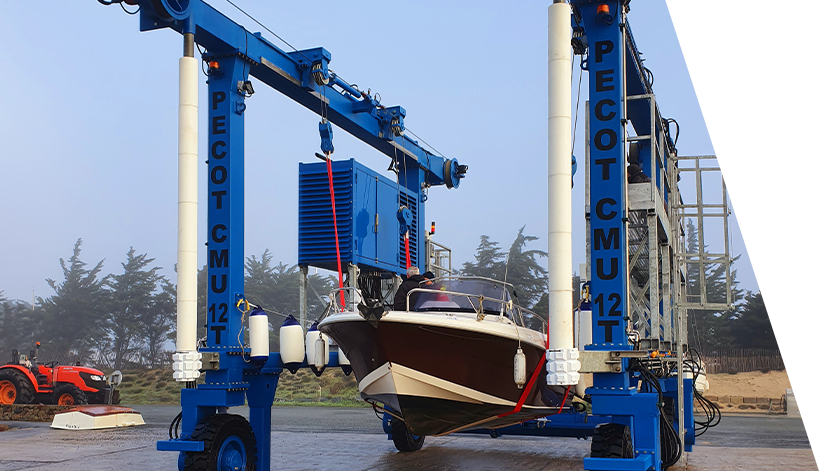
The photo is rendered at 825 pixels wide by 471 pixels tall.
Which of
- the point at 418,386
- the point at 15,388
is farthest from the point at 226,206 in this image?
the point at 15,388

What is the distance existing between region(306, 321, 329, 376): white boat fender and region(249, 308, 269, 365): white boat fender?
56 cm

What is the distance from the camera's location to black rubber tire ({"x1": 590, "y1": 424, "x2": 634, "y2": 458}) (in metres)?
6.68

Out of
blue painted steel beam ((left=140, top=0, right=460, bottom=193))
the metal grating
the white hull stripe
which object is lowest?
the white hull stripe

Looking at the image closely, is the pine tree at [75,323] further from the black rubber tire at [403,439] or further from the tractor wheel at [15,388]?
the black rubber tire at [403,439]

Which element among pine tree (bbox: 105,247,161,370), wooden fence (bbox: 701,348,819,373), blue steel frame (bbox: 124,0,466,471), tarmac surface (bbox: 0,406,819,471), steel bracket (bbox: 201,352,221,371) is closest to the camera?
blue steel frame (bbox: 124,0,466,471)

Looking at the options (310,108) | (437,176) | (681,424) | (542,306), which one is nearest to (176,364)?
(310,108)

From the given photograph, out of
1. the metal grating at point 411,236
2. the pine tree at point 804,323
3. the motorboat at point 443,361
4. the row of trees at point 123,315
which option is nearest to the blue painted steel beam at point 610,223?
the motorboat at point 443,361

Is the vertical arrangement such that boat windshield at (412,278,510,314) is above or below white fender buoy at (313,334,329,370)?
above

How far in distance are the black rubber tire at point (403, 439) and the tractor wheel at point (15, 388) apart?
1510cm

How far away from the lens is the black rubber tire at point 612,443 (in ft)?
21.9

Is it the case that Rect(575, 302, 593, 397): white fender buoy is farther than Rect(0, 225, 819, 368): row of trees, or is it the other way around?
Rect(0, 225, 819, 368): row of trees

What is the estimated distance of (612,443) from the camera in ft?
22.1

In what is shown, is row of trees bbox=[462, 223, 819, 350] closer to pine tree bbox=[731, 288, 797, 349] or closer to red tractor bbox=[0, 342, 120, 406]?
pine tree bbox=[731, 288, 797, 349]

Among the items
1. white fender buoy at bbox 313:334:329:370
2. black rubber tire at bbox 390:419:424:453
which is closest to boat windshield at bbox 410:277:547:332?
white fender buoy at bbox 313:334:329:370
